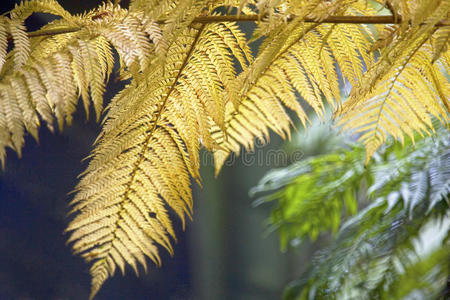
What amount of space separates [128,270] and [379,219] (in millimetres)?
855

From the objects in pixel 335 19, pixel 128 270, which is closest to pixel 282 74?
pixel 335 19

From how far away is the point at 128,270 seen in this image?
1.45 meters

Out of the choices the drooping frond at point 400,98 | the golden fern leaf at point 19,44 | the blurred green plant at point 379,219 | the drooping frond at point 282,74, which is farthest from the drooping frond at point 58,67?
the blurred green plant at point 379,219

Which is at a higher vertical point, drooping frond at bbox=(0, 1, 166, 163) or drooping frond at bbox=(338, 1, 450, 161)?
drooping frond at bbox=(0, 1, 166, 163)

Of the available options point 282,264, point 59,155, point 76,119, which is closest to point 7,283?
point 59,155

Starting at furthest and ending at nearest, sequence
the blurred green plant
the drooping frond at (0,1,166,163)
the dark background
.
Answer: the dark background → the blurred green plant → the drooping frond at (0,1,166,163)

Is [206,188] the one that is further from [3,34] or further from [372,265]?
[3,34]

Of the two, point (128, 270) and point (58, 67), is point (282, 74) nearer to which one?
point (58, 67)

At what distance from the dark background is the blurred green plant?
55 centimetres

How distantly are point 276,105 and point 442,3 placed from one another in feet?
0.54

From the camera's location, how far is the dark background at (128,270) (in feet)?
3.78

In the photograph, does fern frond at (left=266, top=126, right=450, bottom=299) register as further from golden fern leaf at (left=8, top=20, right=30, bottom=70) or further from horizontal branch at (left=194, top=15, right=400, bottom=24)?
golden fern leaf at (left=8, top=20, right=30, bottom=70)

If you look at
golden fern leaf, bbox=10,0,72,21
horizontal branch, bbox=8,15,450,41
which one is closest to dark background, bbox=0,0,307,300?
golden fern leaf, bbox=10,0,72,21

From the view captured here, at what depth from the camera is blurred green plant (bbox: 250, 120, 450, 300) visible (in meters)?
0.98
